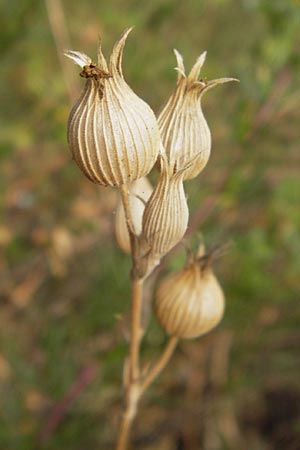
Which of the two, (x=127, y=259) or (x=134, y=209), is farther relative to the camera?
(x=127, y=259)

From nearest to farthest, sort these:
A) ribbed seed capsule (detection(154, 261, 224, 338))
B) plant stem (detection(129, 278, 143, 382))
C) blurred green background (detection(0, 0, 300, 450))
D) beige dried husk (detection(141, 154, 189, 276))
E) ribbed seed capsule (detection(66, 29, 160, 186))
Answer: ribbed seed capsule (detection(66, 29, 160, 186)), beige dried husk (detection(141, 154, 189, 276)), plant stem (detection(129, 278, 143, 382)), ribbed seed capsule (detection(154, 261, 224, 338)), blurred green background (detection(0, 0, 300, 450))

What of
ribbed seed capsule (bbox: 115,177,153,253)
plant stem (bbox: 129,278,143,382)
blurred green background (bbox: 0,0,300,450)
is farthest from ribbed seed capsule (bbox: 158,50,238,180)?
blurred green background (bbox: 0,0,300,450)

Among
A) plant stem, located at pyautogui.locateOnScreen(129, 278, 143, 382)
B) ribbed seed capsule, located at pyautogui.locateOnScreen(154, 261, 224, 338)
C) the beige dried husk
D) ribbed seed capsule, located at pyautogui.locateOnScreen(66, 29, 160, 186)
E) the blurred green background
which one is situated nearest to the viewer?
ribbed seed capsule, located at pyautogui.locateOnScreen(66, 29, 160, 186)

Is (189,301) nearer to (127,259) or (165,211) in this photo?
(165,211)

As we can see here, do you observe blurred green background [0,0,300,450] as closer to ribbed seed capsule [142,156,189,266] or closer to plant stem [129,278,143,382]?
plant stem [129,278,143,382]

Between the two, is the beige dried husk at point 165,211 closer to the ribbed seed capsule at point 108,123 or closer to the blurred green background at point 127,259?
the ribbed seed capsule at point 108,123

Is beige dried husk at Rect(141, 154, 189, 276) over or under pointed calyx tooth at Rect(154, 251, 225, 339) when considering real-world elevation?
over

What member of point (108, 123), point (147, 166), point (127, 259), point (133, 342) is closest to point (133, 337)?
point (133, 342)

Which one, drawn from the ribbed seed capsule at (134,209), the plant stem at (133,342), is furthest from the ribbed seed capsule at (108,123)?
the ribbed seed capsule at (134,209)
